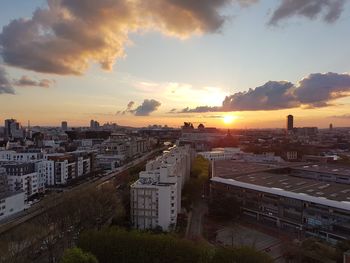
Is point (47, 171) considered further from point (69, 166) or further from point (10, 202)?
point (10, 202)

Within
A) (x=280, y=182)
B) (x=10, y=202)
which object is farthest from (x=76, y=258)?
(x=280, y=182)

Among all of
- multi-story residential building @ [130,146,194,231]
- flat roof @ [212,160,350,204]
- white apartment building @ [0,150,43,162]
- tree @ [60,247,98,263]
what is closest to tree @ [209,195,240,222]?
flat roof @ [212,160,350,204]

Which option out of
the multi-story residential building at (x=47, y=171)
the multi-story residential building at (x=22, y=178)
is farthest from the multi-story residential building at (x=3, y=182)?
the multi-story residential building at (x=47, y=171)

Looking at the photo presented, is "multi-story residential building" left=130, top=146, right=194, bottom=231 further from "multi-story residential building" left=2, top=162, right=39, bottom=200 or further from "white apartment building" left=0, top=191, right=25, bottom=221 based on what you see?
"multi-story residential building" left=2, top=162, right=39, bottom=200

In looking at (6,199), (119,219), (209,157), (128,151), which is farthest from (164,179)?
(128,151)

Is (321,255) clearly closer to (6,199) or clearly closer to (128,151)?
(6,199)

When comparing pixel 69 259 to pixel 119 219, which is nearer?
pixel 69 259

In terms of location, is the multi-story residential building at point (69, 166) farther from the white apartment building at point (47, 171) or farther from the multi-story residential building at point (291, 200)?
the multi-story residential building at point (291, 200)

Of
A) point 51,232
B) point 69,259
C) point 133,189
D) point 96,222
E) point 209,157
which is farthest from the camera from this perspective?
point 209,157
